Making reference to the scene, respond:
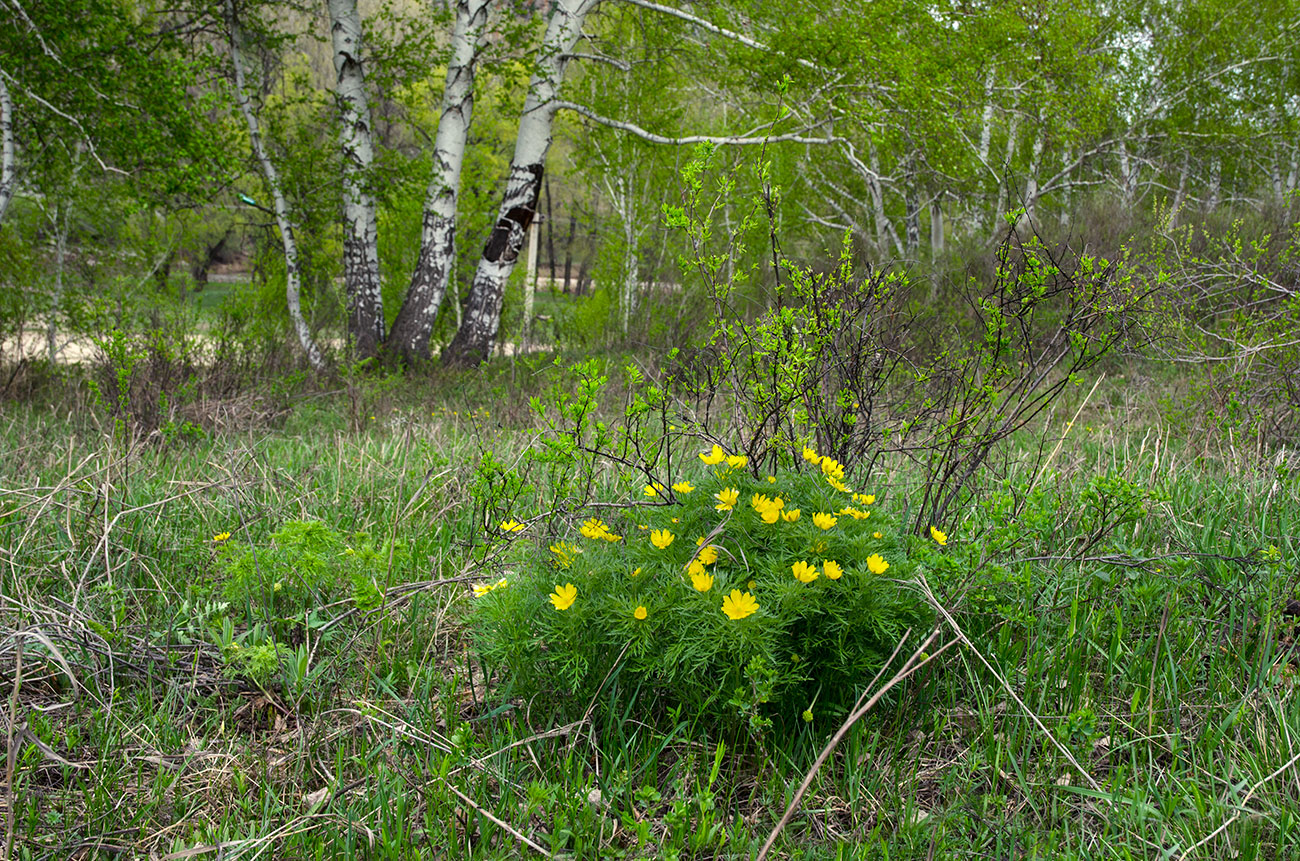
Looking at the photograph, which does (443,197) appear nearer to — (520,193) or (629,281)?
(520,193)

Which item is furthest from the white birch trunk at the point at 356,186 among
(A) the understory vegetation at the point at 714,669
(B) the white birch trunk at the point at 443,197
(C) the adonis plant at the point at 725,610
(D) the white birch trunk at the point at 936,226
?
(D) the white birch trunk at the point at 936,226

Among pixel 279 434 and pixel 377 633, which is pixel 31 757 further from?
pixel 279 434

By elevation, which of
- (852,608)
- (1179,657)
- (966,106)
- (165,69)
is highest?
(966,106)

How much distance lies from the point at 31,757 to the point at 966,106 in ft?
28.4

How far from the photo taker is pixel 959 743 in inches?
71.9

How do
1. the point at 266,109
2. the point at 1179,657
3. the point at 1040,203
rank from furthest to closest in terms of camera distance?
1. the point at 1040,203
2. the point at 266,109
3. the point at 1179,657

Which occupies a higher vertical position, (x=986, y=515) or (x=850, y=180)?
(x=850, y=180)

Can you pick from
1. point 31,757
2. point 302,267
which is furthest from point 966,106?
point 31,757

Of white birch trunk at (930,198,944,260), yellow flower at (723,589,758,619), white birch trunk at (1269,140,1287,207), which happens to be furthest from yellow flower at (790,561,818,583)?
white birch trunk at (1269,140,1287,207)

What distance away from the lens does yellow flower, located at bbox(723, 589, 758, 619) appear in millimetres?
1466

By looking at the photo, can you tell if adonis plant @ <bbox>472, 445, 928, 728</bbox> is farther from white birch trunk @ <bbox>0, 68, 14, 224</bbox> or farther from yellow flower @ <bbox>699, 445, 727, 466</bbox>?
white birch trunk @ <bbox>0, 68, 14, 224</bbox>

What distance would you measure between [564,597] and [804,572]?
0.47m

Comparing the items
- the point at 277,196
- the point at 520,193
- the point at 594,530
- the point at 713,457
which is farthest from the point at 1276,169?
the point at 594,530

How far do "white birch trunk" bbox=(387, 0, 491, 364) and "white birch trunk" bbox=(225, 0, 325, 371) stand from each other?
879 millimetres
